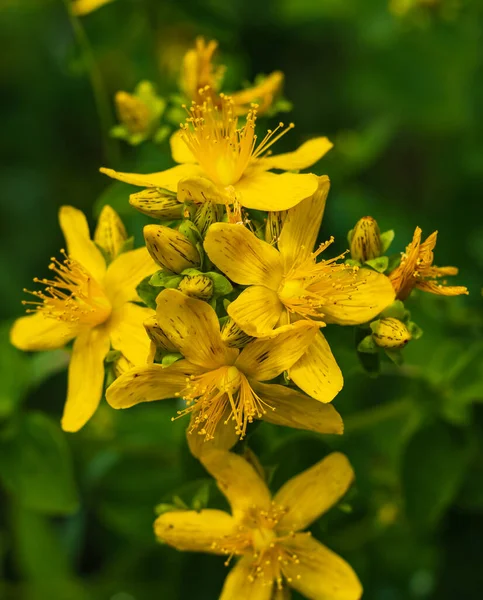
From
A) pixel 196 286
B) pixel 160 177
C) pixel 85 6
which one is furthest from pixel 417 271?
pixel 85 6

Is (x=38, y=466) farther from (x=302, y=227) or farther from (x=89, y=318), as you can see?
(x=302, y=227)

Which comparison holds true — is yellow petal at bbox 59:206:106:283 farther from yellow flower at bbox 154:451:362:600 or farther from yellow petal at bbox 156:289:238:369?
yellow flower at bbox 154:451:362:600

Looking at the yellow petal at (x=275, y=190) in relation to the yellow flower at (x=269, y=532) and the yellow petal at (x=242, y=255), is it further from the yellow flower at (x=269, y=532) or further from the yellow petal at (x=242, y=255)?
the yellow flower at (x=269, y=532)

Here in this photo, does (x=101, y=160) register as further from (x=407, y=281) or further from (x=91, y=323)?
(x=407, y=281)

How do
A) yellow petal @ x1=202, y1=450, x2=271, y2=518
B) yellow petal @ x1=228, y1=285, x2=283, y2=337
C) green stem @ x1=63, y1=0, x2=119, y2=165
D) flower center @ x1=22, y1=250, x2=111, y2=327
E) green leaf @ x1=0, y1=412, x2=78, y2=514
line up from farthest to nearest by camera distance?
green stem @ x1=63, y1=0, x2=119, y2=165 → green leaf @ x1=0, y1=412, x2=78, y2=514 → flower center @ x1=22, y1=250, x2=111, y2=327 → yellow petal @ x1=202, y1=450, x2=271, y2=518 → yellow petal @ x1=228, y1=285, x2=283, y2=337

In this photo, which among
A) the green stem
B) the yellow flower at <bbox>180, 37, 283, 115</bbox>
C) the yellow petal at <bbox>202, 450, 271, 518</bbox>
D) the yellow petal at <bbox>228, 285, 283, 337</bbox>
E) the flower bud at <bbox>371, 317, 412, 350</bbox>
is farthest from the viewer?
the green stem

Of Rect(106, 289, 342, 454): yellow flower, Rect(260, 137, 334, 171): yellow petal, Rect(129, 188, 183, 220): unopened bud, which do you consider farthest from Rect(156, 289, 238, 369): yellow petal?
Rect(260, 137, 334, 171): yellow petal

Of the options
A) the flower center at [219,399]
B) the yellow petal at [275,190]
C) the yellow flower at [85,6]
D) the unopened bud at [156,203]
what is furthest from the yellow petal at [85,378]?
the yellow flower at [85,6]
